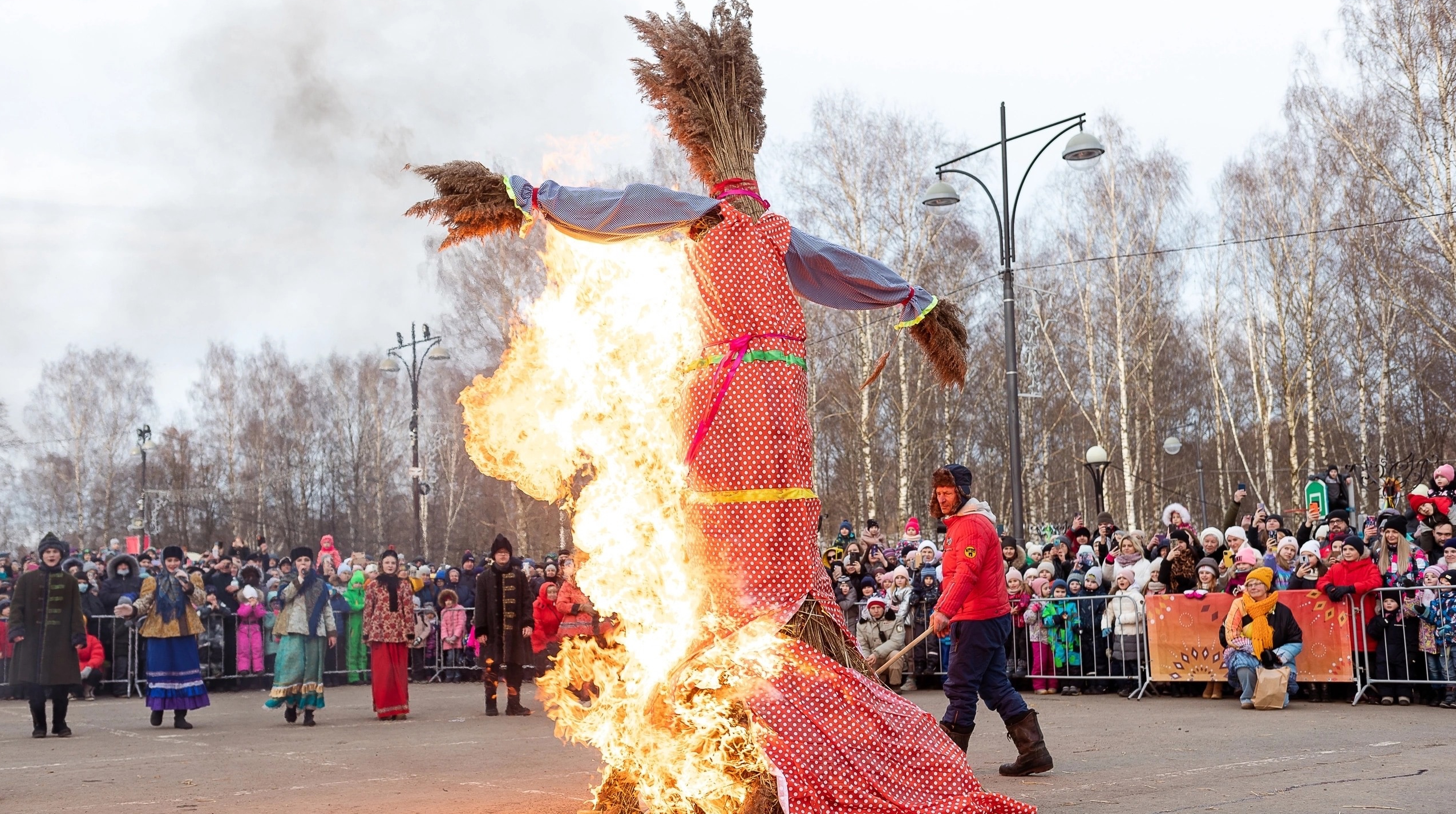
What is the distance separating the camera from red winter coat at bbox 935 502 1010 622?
7828 millimetres

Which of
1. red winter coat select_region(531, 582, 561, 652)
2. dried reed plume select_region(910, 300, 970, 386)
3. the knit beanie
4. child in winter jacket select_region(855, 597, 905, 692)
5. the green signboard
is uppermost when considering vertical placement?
dried reed plume select_region(910, 300, 970, 386)

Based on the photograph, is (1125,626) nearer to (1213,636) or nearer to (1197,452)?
(1213,636)

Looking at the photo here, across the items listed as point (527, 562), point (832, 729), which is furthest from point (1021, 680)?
point (832, 729)

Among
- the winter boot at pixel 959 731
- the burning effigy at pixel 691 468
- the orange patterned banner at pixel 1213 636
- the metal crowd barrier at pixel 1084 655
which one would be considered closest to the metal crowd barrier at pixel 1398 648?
the orange patterned banner at pixel 1213 636

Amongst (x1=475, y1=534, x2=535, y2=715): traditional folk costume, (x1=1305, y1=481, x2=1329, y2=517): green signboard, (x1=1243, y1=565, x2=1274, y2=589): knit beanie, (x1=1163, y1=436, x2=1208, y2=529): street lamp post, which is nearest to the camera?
(x1=1243, y1=565, x2=1274, y2=589): knit beanie

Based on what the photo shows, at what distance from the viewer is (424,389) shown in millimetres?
50625

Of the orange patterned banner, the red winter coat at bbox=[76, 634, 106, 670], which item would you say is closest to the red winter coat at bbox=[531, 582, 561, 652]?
the red winter coat at bbox=[76, 634, 106, 670]

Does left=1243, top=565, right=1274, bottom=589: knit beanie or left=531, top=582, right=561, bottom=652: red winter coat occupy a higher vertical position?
left=1243, top=565, right=1274, bottom=589: knit beanie

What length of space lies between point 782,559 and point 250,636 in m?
15.5

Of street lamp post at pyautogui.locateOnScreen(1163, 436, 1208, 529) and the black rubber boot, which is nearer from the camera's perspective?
the black rubber boot

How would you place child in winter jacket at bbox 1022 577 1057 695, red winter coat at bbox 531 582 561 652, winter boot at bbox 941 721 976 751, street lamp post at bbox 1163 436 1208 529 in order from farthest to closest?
1. street lamp post at bbox 1163 436 1208 529
2. child in winter jacket at bbox 1022 577 1057 695
3. red winter coat at bbox 531 582 561 652
4. winter boot at bbox 941 721 976 751

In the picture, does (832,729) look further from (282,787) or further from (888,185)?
(888,185)

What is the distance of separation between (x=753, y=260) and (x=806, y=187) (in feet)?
89.2

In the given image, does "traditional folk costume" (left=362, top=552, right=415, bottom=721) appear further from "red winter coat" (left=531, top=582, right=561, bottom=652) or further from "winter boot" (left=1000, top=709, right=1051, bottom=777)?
"winter boot" (left=1000, top=709, right=1051, bottom=777)
